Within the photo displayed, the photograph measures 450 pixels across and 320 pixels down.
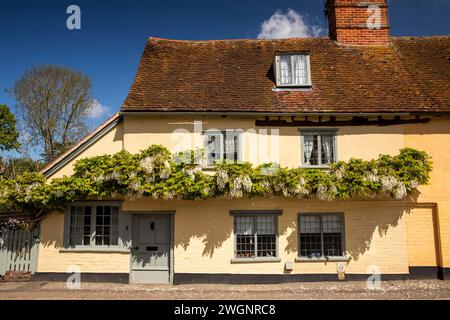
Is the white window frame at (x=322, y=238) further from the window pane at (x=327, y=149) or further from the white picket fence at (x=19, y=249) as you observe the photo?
the white picket fence at (x=19, y=249)

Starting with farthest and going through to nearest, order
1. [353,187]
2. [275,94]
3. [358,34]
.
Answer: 1. [358,34]
2. [275,94]
3. [353,187]

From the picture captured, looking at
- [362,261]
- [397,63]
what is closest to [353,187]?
[362,261]

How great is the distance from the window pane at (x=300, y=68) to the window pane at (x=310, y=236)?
212 inches

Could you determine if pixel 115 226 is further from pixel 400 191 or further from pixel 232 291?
pixel 400 191

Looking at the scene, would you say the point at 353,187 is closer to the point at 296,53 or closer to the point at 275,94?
the point at 275,94

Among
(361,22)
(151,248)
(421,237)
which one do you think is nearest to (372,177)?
(421,237)

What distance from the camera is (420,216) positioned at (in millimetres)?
12273

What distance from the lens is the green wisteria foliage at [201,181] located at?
11258 mm

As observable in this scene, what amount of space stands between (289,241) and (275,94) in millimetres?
5451

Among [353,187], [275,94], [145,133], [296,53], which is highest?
[296,53]

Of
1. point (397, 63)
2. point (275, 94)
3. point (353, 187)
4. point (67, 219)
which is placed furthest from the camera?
point (397, 63)

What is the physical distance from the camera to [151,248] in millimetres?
12102

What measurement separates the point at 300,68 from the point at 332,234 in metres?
6.47

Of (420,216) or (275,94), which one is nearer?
(420,216)
